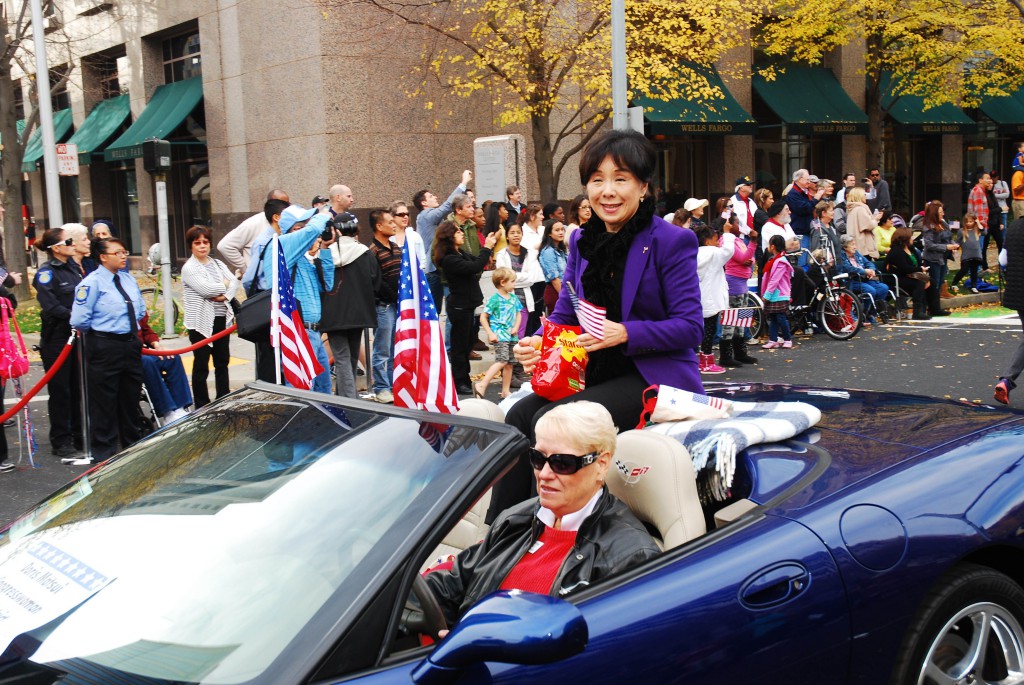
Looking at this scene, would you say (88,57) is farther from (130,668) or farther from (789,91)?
(130,668)

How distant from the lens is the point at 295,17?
64.6 ft

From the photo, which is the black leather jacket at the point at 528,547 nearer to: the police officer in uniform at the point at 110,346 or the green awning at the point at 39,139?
the police officer in uniform at the point at 110,346

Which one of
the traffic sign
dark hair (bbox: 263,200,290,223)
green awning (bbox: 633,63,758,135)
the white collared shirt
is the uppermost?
green awning (bbox: 633,63,758,135)

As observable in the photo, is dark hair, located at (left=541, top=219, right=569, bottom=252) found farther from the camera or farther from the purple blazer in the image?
the purple blazer

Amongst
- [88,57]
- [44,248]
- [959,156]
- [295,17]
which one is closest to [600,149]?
[44,248]

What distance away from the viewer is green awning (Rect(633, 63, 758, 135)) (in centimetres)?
2169

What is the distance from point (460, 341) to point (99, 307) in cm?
397

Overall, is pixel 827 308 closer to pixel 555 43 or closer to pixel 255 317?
pixel 555 43

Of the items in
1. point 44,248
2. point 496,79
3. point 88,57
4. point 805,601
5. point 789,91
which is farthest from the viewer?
point 88,57

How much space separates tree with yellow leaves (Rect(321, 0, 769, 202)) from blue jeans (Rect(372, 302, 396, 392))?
7347mm

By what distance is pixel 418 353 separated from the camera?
7.03 meters

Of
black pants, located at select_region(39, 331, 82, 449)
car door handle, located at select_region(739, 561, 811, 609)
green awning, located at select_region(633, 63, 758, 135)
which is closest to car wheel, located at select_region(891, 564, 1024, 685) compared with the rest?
car door handle, located at select_region(739, 561, 811, 609)

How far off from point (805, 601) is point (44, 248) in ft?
27.2

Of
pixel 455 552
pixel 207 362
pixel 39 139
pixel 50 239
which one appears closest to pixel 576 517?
pixel 455 552
